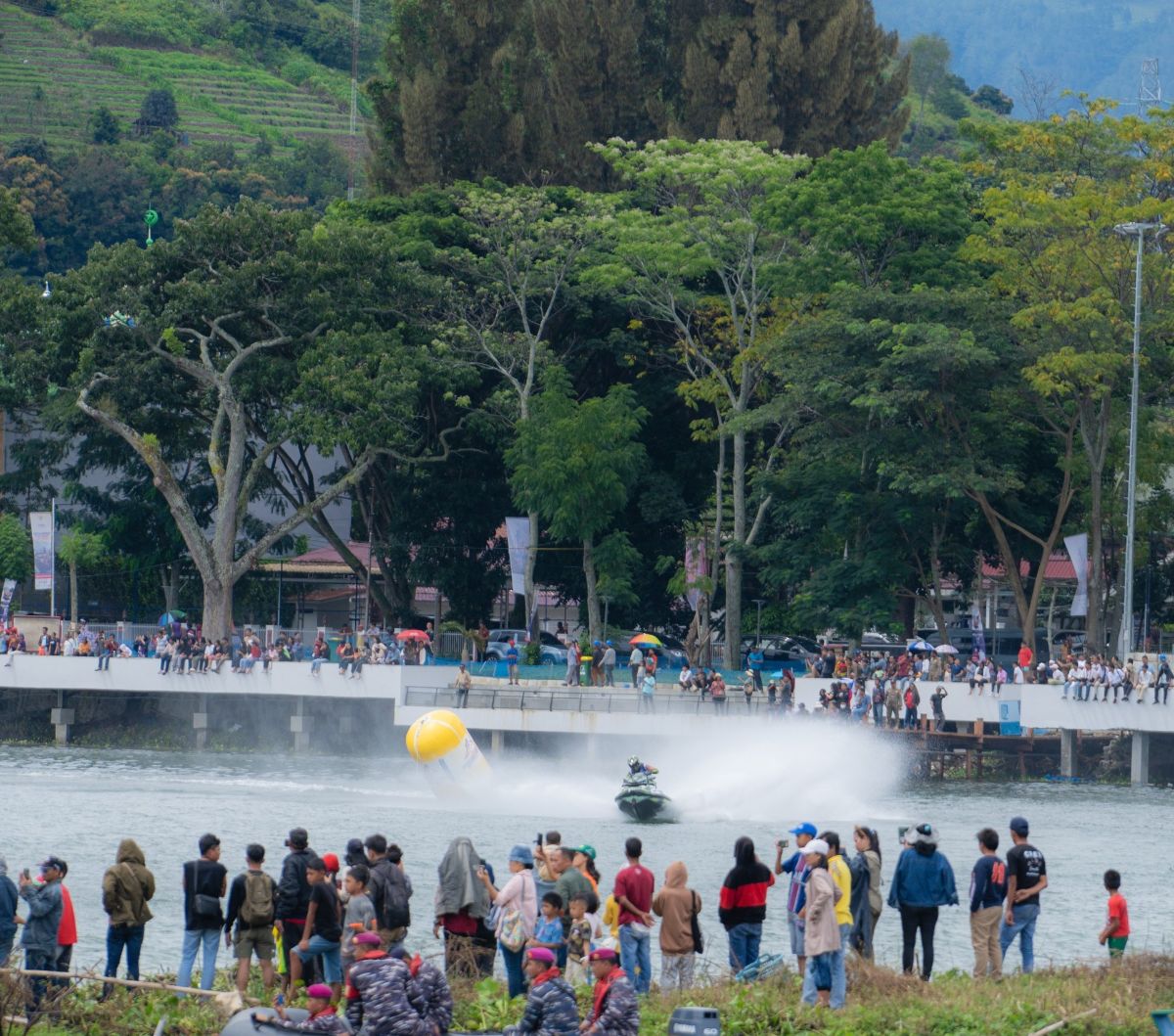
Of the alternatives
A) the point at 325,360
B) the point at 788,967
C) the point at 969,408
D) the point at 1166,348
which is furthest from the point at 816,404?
the point at 788,967

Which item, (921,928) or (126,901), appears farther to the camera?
(921,928)

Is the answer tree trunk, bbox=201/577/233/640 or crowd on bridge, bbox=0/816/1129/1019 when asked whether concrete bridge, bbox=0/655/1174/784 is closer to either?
tree trunk, bbox=201/577/233/640

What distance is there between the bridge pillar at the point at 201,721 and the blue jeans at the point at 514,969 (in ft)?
152

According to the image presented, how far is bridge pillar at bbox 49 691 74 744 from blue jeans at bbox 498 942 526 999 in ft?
159

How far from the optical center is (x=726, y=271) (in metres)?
66.9

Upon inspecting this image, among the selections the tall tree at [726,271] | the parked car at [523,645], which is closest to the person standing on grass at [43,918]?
the tall tree at [726,271]

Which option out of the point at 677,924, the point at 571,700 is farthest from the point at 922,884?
the point at 571,700

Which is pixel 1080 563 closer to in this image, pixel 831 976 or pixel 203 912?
pixel 831 976

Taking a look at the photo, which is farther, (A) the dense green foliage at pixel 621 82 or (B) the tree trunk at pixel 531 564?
(A) the dense green foliage at pixel 621 82

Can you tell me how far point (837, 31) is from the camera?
7438 cm

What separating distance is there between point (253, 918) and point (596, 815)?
2593cm

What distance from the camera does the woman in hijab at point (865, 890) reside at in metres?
19.4

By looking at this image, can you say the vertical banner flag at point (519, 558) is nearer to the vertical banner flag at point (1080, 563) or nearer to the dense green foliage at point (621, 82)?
the dense green foliage at point (621, 82)

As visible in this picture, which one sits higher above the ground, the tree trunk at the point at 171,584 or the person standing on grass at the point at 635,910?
the tree trunk at the point at 171,584
